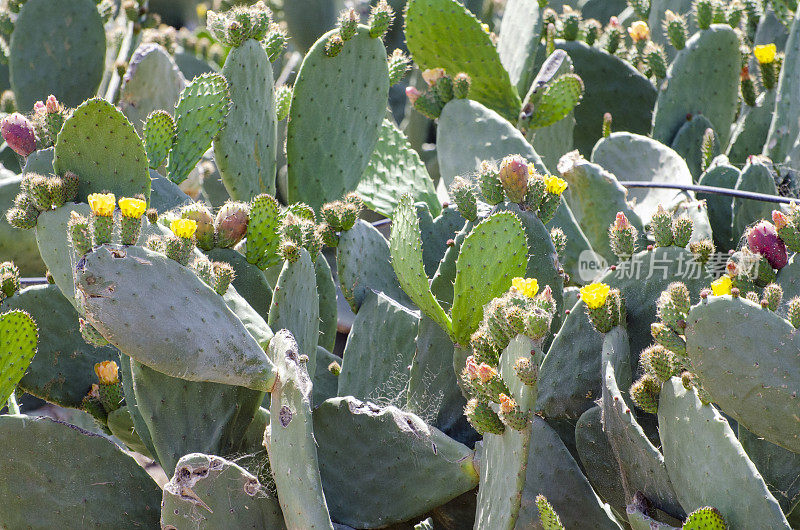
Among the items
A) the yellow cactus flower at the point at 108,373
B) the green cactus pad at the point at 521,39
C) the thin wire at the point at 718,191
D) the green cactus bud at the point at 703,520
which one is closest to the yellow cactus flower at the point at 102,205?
the yellow cactus flower at the point at 108,373

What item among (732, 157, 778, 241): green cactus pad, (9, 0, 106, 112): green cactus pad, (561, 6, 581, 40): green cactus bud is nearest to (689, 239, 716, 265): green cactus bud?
(732, 157, 778, 241): green cactus pad

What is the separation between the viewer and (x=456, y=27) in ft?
9.12

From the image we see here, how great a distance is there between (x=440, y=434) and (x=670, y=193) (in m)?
1.28

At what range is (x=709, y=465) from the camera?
1253 millimetres

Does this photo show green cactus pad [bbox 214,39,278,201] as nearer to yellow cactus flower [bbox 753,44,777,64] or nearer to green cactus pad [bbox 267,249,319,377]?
green cactus pad [bbox 267,249,319,377]

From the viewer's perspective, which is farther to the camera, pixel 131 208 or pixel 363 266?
pixel 363 266

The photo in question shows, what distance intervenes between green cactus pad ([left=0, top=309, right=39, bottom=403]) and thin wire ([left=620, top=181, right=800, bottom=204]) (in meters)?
1.69

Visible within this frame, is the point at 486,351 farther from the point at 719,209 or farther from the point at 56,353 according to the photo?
the point at 719,209

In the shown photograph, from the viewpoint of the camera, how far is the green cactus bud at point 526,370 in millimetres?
1207

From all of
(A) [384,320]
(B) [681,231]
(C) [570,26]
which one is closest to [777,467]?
(B) [681,231]

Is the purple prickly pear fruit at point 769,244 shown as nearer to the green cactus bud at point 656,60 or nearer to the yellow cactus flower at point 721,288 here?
the yellow cactus flower at point 721,288

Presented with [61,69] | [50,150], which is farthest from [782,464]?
[61,69]

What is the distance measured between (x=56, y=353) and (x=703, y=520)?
58.3 inches

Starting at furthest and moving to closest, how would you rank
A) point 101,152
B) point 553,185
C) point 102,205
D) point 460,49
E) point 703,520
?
point 460,49, point 553,185, point 101,152, point 102,205, point 703,520
